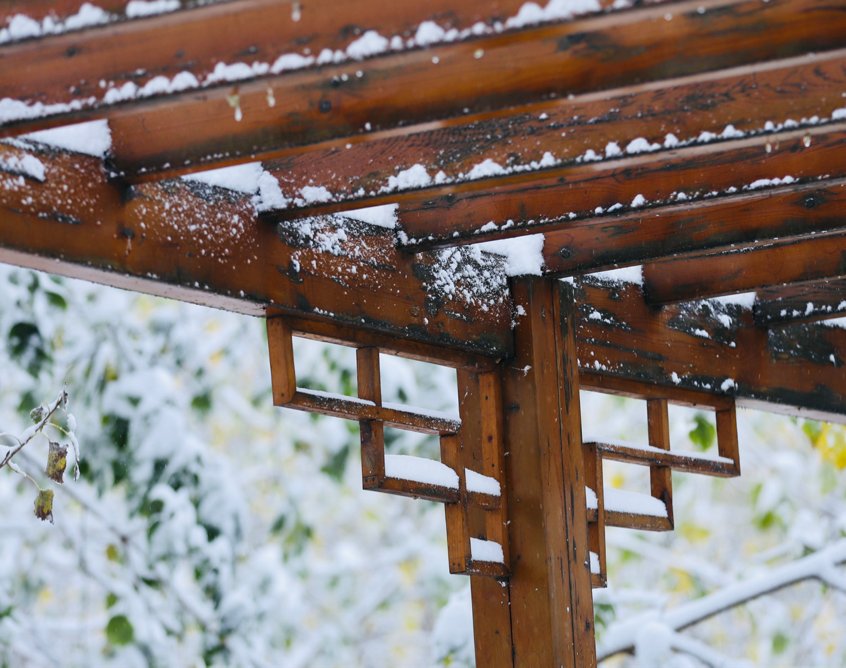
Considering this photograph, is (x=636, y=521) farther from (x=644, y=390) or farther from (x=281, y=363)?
(x=281, y=363)

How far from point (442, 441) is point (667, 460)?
65 cm

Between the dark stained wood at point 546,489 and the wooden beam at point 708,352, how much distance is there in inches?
5.6

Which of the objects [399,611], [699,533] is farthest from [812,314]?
[399,611]

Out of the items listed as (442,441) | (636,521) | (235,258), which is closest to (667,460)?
(636,521)

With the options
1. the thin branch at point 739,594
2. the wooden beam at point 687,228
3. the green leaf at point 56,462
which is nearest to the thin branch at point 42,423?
the green leaf at point 56,462

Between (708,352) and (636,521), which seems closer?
(636,521)

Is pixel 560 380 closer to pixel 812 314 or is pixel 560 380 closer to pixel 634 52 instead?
pixel 812 314

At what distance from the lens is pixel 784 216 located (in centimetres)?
239

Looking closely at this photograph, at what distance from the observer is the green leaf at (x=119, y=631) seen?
4.29 metres

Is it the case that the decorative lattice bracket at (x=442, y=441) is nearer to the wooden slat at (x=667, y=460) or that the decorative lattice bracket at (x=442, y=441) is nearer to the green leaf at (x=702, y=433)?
the wooden slat at (x=667, y=460)

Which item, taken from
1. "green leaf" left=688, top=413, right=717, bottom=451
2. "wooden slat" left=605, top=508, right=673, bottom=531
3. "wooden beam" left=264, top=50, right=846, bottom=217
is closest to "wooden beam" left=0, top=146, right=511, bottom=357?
"wooden beam" left=264, top=50, right=846, bottom=217

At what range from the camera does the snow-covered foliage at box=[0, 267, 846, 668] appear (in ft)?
14.5

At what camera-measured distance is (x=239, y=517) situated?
181 inches

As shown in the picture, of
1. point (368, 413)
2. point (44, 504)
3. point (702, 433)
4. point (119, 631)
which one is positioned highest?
point (702, 433)
